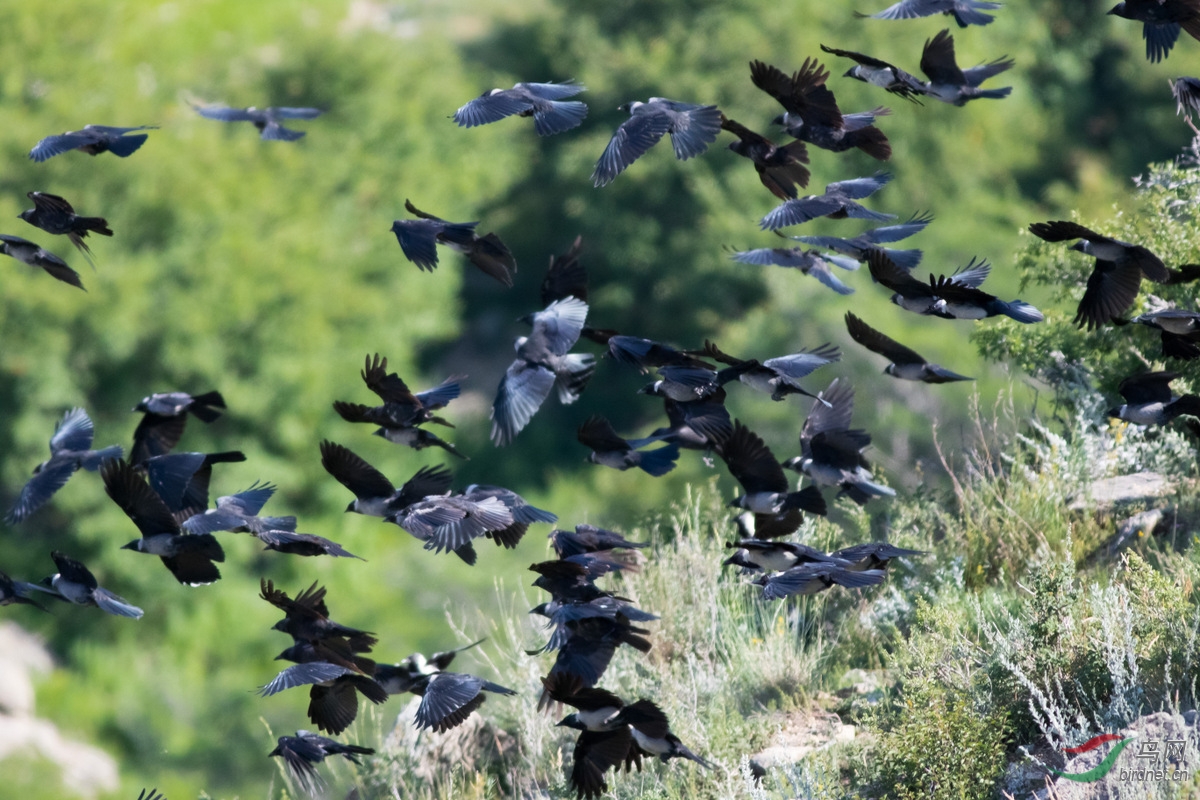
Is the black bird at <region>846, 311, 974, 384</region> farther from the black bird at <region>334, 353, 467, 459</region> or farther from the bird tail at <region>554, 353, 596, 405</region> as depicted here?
the black bird at <region>334, 353, 467, 459</region>

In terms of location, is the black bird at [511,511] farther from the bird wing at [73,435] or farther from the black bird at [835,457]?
the bird wing at [73,435]

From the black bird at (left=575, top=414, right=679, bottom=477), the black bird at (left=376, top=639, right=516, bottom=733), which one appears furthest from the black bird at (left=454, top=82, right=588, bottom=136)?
the black bird at (left=376, top=639, right=516, bottom=733)

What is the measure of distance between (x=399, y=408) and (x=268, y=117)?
240 centimetres

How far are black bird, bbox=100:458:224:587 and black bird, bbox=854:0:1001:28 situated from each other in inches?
154

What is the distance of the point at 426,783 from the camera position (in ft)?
23.7

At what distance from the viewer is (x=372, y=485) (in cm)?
629

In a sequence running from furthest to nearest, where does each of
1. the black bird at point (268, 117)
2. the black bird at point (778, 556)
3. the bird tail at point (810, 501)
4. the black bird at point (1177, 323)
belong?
the black bird at point (268, 117), the bird tail at point (810, 501), the black bird at point (778, 556), the black bird at point (1177, 323)

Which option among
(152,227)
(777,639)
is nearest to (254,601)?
(152,227)

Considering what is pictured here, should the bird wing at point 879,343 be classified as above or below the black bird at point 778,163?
below

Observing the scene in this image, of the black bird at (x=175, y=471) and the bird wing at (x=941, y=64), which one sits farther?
the bird wing at (x=941, y=64)

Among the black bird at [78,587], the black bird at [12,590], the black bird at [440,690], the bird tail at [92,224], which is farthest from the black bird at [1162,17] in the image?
the black bird at [12,590]

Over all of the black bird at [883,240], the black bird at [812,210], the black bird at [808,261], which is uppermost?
the black bird at [812,210]

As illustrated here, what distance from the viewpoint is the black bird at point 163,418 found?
6.99 m

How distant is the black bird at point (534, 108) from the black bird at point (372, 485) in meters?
1.60
